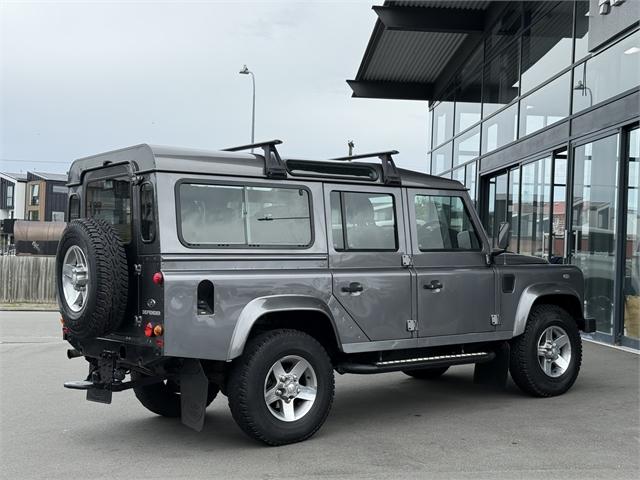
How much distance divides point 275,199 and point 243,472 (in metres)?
2.07

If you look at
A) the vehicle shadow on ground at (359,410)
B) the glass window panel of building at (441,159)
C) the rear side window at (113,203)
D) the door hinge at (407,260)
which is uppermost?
the glass window panel of building at (441,159)

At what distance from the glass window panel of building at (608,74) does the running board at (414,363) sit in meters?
5.48

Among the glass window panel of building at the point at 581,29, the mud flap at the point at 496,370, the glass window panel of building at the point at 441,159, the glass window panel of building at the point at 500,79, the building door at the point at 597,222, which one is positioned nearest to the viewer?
the mud flap at the point at 496,370

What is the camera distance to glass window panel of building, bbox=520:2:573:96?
12.6 meters

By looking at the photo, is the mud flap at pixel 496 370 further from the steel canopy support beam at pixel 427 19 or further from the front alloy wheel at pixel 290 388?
the steel canopy support beam at pixel 427 19

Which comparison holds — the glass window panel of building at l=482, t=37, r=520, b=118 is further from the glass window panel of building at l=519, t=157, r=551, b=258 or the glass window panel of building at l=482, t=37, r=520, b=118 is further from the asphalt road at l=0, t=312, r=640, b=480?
the asphalt road at l=0, t=312, r=640, b=480

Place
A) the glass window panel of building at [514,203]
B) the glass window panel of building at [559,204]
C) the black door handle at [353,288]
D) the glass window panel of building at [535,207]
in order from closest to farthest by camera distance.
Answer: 1. the black door handle at [353,288]
2. the glass window panel of building at [559,204]
3. the glass window panel of building at [535,207]
4. the glass window panel of building at [514,203]

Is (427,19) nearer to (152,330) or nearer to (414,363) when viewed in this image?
(414,363)

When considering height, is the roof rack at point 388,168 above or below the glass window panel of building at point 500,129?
below

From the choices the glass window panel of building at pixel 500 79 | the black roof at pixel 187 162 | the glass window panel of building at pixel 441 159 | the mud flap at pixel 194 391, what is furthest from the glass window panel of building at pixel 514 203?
the mud flap at pixel 194 391

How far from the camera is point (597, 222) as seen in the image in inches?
438

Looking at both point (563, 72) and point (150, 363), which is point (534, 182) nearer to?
point (563, 72)

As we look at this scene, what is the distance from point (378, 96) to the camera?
20156 mm

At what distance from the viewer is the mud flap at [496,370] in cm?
705
